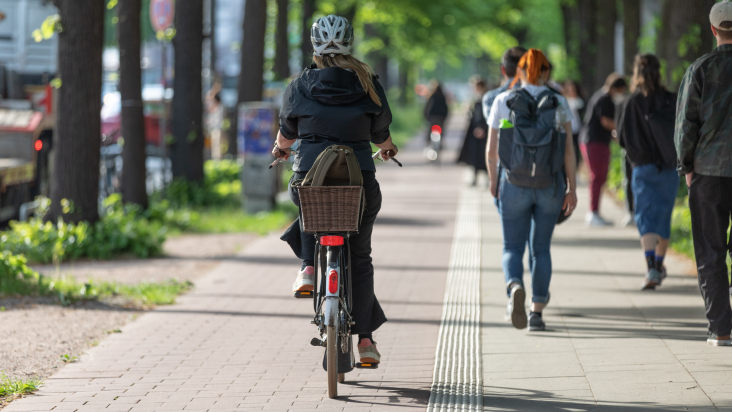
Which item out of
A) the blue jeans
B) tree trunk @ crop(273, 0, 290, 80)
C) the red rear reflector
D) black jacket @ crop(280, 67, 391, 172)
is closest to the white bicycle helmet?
black jacket @ crop(280, 67, 391, 172)

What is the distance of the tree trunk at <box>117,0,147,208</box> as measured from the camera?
11.7 meters

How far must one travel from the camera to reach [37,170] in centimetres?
1295

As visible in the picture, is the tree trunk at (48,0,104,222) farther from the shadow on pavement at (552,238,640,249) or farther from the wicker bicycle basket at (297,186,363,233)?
the wicker bicycle basket at (297,186,363,233)

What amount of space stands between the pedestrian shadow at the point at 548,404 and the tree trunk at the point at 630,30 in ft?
47.0

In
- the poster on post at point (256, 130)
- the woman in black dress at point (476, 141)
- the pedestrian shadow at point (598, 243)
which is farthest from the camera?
the woman in black dress at point (476, 141)

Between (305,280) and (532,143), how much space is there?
6.55 feet

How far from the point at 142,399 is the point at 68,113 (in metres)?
5.36

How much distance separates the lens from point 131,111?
1173 cm

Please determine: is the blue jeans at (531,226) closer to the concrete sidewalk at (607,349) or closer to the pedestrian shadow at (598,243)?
the concrete sidewalk at (607,349)


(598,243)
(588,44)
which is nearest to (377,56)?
(588,44)

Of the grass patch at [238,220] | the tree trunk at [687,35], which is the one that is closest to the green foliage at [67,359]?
the grass patch at [238,220]

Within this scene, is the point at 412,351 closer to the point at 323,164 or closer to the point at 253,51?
the point at 323,164

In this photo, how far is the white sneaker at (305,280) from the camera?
5.09 metres

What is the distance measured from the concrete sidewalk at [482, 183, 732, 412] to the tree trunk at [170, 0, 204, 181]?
6.40 m
